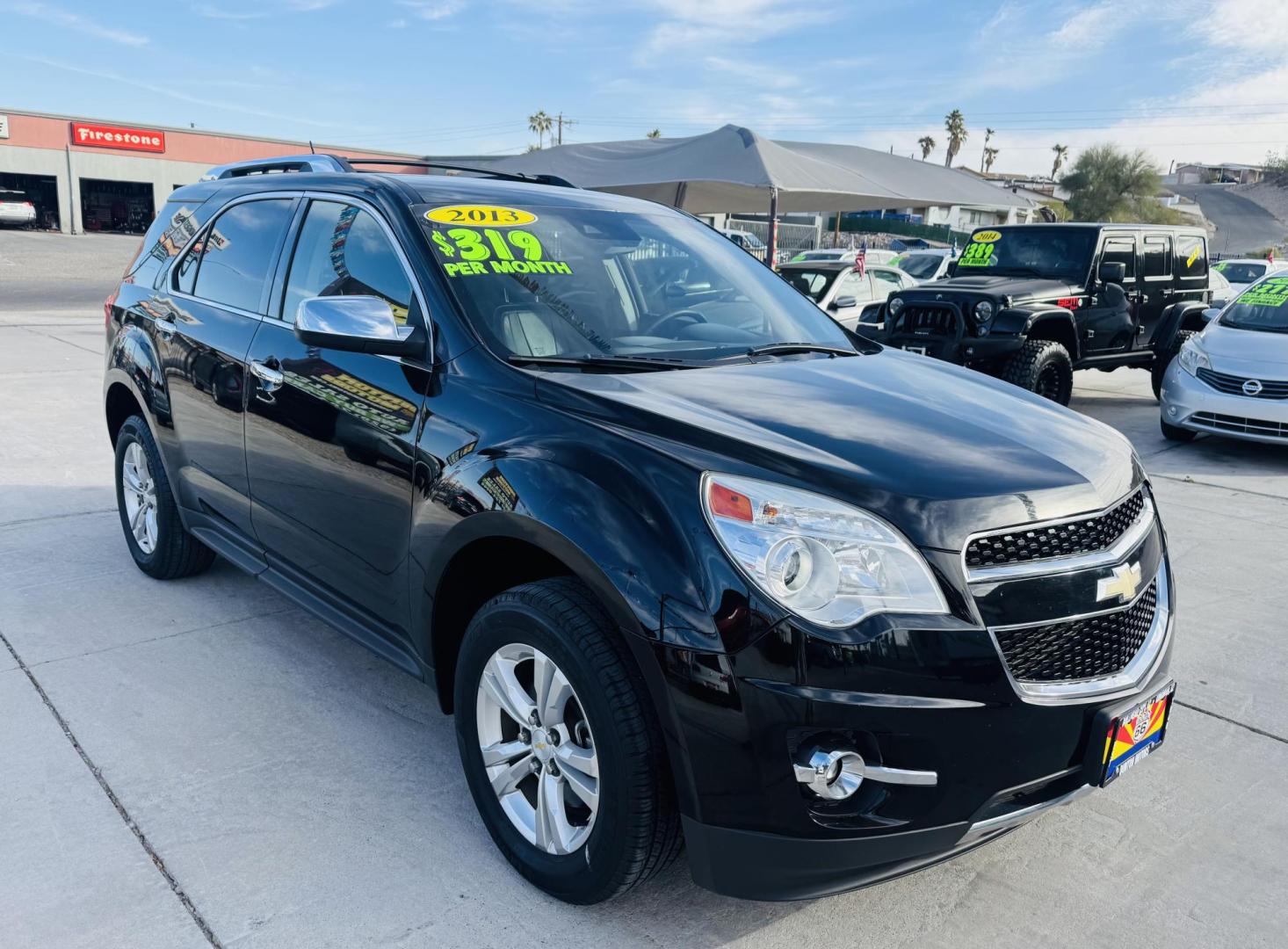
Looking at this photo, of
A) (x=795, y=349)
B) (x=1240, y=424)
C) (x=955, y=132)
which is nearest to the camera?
(x=795, y=349)

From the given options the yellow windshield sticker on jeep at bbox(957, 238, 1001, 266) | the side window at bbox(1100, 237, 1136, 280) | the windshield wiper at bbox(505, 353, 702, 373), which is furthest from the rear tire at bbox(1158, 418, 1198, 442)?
the windshield wiper at bbox(505, 353, 702, 373)

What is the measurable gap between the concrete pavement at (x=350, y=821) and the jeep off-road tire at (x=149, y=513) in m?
0.13

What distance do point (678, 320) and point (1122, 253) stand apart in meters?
8.57

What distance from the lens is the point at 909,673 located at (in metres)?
1.97

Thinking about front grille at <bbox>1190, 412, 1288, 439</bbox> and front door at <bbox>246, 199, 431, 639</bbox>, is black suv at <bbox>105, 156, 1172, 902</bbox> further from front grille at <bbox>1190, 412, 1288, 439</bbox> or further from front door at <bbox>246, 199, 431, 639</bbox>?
front grille at <bbox>1190, 412, 1288, 439</bbox>

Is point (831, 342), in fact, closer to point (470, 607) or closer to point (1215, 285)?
point (470, 607)

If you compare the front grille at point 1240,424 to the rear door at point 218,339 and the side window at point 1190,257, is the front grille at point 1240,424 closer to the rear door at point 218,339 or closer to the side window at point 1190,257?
the side window at point 1190,257

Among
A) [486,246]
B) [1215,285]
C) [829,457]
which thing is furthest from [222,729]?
[1215,285]

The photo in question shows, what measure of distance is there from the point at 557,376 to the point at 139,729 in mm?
1889

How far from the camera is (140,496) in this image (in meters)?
4.54

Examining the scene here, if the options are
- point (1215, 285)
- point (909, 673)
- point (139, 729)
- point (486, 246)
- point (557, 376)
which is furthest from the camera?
point (1215, 285)

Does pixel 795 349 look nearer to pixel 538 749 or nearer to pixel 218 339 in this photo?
pixel 538 749

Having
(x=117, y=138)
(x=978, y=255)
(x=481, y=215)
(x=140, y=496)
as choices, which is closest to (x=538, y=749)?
(x=481, y=215)

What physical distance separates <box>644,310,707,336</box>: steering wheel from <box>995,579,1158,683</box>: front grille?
1.48 meters
